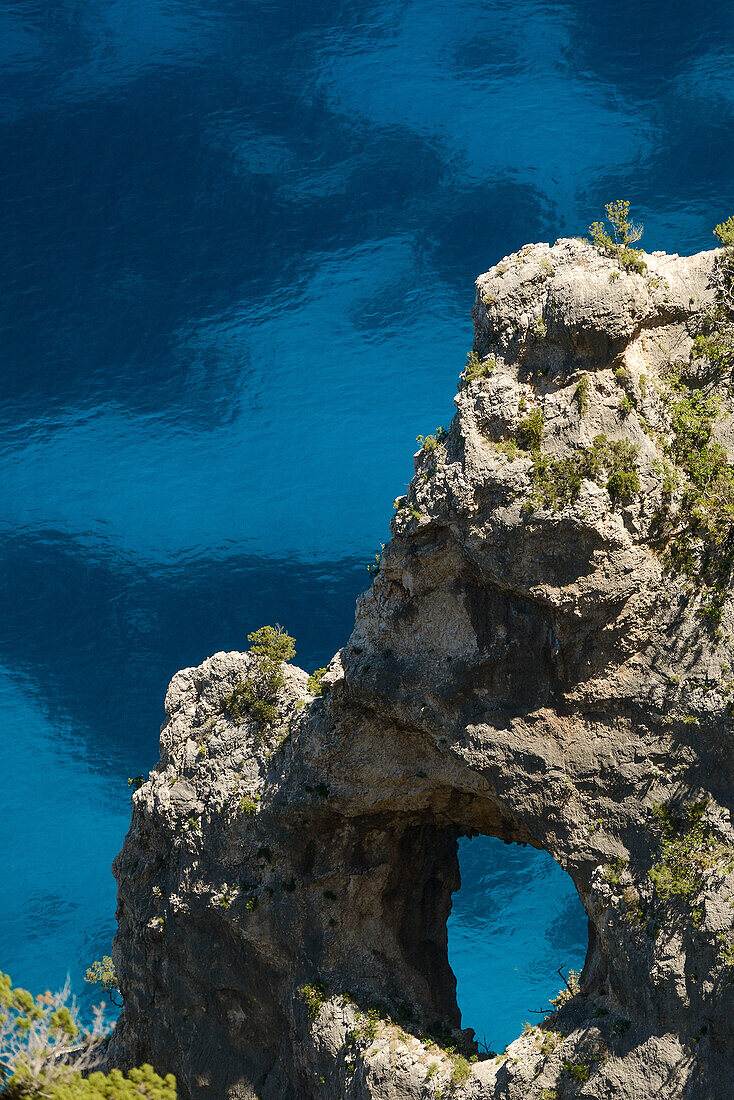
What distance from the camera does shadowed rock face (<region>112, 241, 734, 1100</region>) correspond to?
62.8 ft

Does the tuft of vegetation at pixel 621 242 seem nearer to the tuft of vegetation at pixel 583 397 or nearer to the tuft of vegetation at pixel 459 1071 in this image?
the tuft of vegetation at pixel 583 397

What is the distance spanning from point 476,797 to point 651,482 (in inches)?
268

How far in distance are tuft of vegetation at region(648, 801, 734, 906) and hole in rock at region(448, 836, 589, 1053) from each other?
27796 millimetres

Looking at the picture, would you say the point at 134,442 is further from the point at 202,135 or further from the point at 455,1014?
the point at 455,1014

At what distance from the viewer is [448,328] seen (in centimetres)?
5331

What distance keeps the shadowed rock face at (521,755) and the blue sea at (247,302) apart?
24.5m

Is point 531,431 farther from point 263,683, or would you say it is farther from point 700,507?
point 263,683

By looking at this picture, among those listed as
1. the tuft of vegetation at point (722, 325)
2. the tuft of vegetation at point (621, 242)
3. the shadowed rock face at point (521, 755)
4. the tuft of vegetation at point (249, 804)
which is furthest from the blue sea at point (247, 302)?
the tuft of vegetation at point (621, 242)

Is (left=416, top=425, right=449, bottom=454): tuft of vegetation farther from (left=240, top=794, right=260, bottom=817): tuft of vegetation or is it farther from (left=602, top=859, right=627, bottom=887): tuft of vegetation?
(left=240, top=794, right=260, bottom=817): tuft of vegetation

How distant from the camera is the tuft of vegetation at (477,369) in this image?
20.0 m

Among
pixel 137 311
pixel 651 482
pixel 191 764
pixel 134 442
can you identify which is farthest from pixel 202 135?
pixel 651 482

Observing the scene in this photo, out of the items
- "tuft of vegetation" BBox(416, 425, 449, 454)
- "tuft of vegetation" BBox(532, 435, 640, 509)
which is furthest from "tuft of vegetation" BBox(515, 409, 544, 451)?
"tuft of vegetation" BBox(416, 425, 449, 454)

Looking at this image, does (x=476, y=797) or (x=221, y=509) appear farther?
(x=221, y=509)

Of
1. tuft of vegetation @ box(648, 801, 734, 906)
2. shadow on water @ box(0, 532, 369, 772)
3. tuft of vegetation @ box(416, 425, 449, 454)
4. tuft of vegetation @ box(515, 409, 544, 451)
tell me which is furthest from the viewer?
shadow on water @ box(0, 532, 369, 772)
